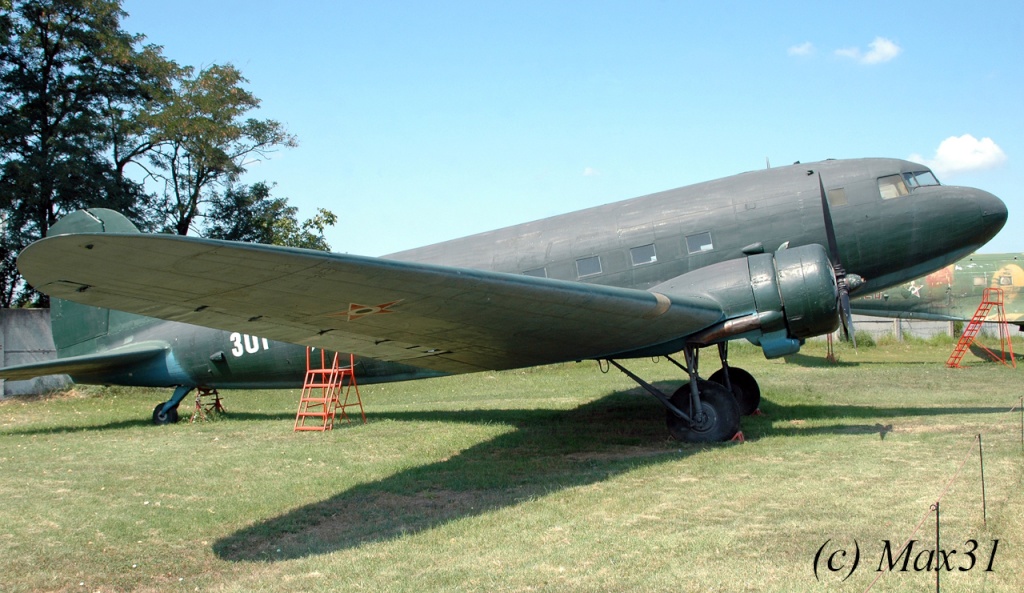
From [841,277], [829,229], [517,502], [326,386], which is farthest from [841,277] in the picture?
[326,386]

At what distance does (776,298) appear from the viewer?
901 cm

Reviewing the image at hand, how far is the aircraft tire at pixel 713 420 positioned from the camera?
9.40 meters

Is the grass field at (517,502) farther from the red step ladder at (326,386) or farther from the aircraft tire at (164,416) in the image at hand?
the red step ladder at (326,386)

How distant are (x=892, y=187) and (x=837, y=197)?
812mm

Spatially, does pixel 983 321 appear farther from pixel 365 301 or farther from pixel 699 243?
pixel 365 301

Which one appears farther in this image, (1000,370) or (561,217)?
(1000,370)

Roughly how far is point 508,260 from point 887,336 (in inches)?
994

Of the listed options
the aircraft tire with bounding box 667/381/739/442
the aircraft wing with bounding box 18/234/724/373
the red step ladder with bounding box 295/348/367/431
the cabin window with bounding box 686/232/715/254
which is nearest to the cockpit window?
the cabin window with bounding box 686/232/715/254

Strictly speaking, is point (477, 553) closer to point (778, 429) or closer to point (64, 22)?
point (778, 429)

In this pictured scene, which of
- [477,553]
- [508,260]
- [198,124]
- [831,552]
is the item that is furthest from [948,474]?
[198,124]

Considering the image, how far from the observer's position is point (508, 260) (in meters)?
11.3

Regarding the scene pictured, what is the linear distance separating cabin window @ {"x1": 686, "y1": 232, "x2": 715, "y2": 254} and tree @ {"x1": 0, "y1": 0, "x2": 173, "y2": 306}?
19854mm

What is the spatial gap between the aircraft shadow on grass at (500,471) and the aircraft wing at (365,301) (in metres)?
1.27

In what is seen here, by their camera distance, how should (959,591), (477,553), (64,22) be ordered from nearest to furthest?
(959,591)
(477,553)
(64,22)
